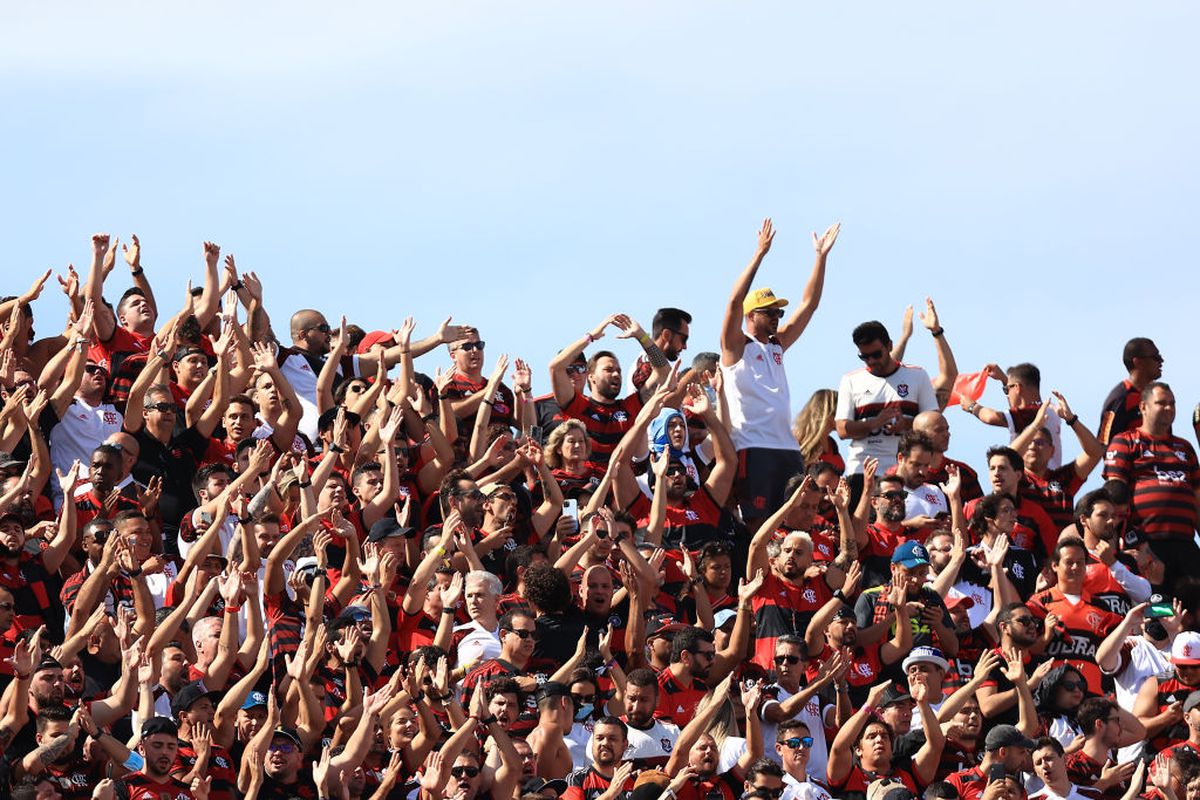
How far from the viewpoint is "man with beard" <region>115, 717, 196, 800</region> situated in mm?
14117

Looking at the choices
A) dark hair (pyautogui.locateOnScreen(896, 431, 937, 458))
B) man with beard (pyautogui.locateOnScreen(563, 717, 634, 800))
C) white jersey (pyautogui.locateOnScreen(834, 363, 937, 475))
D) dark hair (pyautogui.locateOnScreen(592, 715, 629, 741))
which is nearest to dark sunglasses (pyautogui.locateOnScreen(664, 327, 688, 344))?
white jersey (pyautogui.locateOnScreen(834, 363, 937, 475))

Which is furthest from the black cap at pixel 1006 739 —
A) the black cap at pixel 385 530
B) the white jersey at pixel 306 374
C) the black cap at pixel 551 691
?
the white jersey at pixel 306 374

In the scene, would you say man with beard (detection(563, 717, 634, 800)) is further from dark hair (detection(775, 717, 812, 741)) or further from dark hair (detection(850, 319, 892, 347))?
dark hair (detection(850, 319, 892, 347))

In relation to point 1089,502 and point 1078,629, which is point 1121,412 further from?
point 1078,629

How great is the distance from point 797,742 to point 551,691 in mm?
1458

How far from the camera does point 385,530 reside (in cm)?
1692

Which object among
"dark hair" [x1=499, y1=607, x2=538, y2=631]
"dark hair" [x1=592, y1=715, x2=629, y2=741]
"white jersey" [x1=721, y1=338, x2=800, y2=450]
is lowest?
"dark hair" [x1=592, y1=715, x2=629, y2=741]

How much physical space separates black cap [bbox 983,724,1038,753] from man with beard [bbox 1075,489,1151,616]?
2.44 meters

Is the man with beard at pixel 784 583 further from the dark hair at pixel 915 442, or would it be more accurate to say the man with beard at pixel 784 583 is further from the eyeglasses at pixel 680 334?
the eyeglasses at pixel 680 334

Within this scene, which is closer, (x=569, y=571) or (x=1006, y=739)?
(x=1006, y=739)

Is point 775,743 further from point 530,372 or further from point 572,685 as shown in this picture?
point 530,372

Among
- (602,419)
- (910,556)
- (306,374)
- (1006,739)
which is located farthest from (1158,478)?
(306,374)

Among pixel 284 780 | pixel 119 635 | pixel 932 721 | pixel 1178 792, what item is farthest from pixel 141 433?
pixel 1178 792

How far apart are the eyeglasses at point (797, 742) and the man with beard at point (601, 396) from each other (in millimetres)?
3814
